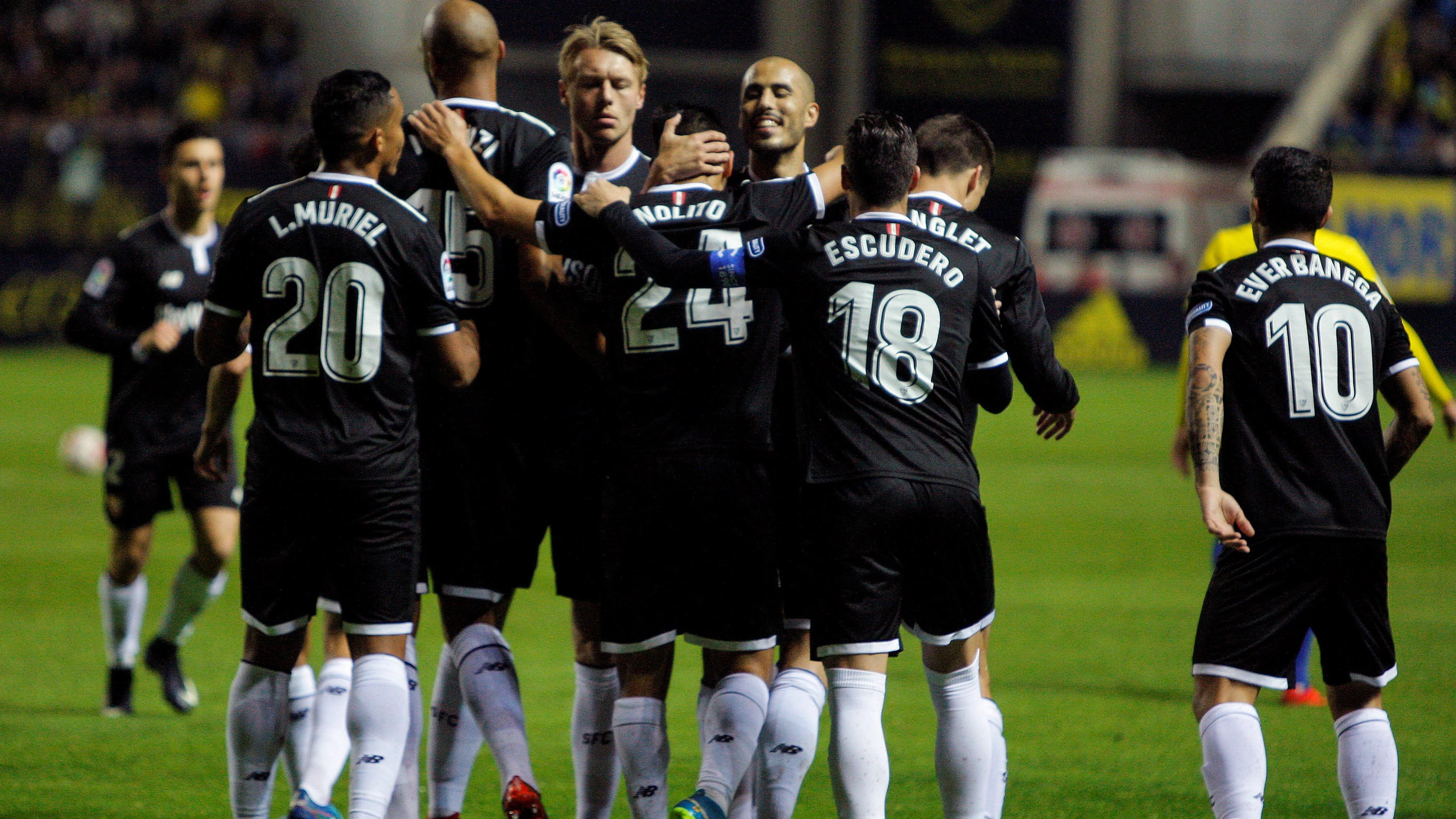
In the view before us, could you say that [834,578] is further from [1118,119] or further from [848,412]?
[1118,119]

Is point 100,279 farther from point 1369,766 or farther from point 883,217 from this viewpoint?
point 1369,766

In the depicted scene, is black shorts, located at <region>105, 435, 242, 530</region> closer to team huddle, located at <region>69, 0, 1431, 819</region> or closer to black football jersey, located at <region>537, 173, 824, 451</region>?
team huddle, located at <region>69, 0, 1431, 819</region>

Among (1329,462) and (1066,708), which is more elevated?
(1329,462)

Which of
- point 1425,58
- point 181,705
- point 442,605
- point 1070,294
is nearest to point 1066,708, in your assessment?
point 442,605

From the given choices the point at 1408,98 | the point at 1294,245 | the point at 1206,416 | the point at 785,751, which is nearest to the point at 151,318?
the point at 785,751

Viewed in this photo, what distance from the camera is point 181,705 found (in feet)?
23.3

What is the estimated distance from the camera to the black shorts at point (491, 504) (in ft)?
16.1

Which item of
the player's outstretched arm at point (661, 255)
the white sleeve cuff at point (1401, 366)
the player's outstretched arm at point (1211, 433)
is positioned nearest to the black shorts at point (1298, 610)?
the player's outstretched arm at point (1211, 433)

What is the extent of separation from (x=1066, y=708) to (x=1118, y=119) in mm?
28199

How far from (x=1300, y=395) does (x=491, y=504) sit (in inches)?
90.5

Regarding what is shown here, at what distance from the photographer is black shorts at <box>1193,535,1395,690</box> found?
4457mm

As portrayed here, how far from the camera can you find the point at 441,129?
479 centimetres

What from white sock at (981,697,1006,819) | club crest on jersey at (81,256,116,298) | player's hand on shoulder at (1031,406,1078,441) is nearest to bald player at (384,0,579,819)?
white sock at (981,697,1006,819)

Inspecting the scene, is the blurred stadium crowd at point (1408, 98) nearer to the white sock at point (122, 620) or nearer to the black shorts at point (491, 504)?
the white sock at point (122, 620)
